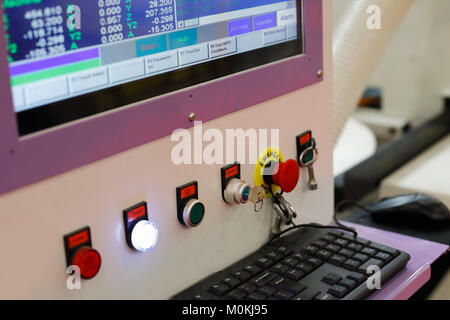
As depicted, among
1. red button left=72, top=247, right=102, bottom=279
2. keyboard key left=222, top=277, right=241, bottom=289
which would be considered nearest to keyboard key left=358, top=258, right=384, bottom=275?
keyboard key left=222, top=277, right=241, bottom=289

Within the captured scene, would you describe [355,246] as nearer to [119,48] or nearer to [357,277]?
[357,277]

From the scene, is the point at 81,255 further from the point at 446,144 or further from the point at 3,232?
the point at 446,144

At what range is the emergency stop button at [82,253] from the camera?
86 cm

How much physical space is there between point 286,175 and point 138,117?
33cm

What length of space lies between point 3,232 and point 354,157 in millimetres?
1490

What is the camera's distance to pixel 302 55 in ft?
3.90

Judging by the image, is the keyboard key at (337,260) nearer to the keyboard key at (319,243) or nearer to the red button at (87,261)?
the keyboard key at (319,243)

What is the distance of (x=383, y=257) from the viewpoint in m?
1.12

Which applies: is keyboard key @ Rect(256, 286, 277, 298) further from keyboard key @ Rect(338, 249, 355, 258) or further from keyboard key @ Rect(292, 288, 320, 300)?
keyboard key @ Rect(338, 249, 355, 258)

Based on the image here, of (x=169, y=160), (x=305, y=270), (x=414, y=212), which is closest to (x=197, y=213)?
(x=169, y=160)

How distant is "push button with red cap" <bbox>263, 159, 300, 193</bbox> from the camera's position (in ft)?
3.75

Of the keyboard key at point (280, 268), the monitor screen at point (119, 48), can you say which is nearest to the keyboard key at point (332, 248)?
the keyboard key at point (280, 268)

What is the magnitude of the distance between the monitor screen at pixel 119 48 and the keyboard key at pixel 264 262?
318 mm

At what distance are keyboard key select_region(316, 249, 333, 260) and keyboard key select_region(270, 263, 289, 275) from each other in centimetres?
7
